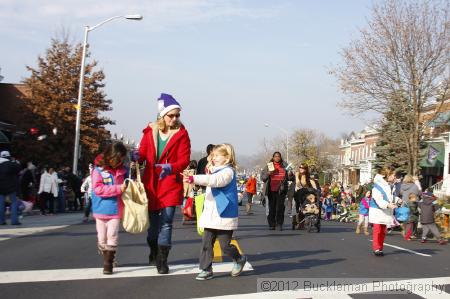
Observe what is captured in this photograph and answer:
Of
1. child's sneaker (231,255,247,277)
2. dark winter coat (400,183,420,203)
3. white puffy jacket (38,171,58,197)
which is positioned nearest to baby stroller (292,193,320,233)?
dark winter coat (400,183,420,203)

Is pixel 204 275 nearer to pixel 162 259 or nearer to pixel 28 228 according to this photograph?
pixel 162 259

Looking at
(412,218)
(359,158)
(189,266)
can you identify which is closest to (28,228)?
(189,266)

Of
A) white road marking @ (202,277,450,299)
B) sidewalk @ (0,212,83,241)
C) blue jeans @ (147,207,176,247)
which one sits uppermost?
blue jeans @ (147,207,176,247)

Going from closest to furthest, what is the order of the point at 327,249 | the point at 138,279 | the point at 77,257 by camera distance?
the point at 138,279 < the point at 77,257 < the point at 327,249

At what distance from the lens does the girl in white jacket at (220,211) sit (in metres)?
7.00

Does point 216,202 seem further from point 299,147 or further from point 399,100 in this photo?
point 299,147

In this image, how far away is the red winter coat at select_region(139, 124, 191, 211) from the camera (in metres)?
7.08

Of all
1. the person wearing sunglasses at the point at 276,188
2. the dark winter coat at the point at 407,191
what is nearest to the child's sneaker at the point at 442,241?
the dark winter coat at the point at 407,191

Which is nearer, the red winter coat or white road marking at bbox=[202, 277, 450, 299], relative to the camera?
white road marking at bbox=[202, 277, 450, 299]

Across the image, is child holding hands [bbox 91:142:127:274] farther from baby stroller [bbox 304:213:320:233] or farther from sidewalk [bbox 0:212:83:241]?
baby stroller [bbox 304:213:320:233]

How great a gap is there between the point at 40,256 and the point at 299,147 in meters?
71.2

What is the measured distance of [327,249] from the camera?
10773 millimetres

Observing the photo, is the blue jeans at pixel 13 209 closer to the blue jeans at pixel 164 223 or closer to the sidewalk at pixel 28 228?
the sidewalk at pixel 28 228

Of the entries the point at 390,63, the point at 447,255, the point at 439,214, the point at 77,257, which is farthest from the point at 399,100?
the point at 77,257
